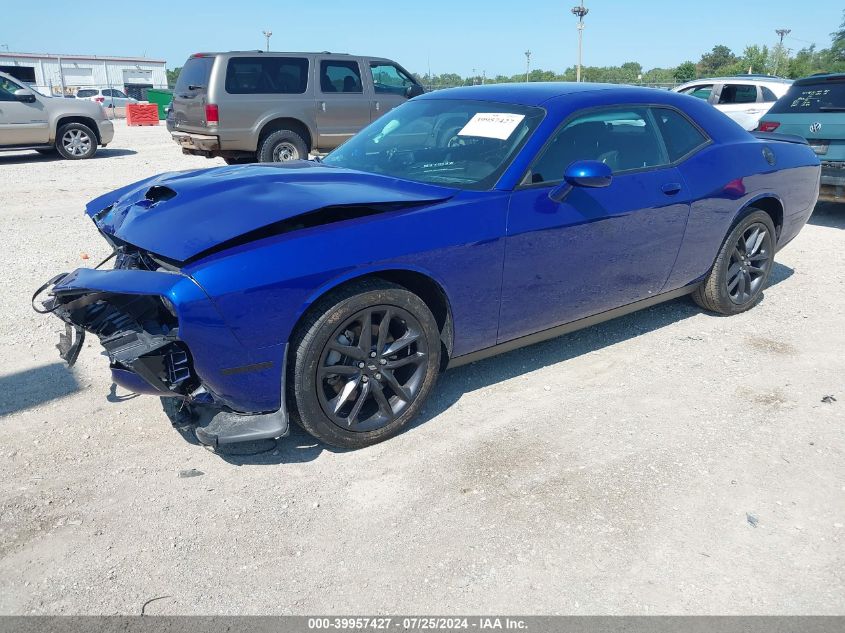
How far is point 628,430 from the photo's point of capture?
3.48 metres

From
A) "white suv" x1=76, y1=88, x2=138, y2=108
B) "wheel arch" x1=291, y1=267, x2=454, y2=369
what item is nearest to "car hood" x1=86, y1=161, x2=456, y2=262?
"wheel arch" x1=291, y1=267, x2=454, y2=369

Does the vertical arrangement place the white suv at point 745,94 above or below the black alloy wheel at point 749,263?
above

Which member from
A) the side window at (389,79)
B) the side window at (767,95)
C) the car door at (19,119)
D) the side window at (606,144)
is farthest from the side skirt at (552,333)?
the car door at (19,119)

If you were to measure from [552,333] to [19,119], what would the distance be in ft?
42.0

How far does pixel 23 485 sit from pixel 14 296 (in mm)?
2797

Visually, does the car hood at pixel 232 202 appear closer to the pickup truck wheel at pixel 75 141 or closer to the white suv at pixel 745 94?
the white suv at pixel 745 94

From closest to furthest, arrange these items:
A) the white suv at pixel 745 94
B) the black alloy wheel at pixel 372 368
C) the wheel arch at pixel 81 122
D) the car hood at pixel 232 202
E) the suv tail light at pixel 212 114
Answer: the car hood at pixel 232 202, the black alloy wheel at pixel 372 368, the suv tail light at pixel 212 114, the white suv at pixel 745 94, the wheel arch at pixel 81 122

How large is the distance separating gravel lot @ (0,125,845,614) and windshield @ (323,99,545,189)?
47.3 inches

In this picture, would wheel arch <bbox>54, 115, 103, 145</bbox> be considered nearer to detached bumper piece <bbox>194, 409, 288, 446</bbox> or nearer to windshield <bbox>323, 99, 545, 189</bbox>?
windshield <bbox>323, 99, 545, 189</bbox>

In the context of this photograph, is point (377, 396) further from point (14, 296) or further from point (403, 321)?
point (14, 296)

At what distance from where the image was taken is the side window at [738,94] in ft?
41.2

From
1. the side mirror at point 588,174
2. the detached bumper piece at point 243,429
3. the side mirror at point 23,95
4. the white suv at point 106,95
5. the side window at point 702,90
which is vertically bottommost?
the detached bumper piece at point 243,429

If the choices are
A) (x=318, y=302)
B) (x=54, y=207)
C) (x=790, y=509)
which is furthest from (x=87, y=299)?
(x=54, y=207)

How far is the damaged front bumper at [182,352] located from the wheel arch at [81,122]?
12337 mm
